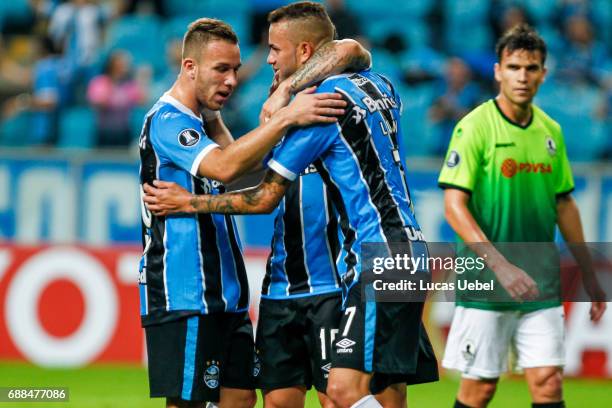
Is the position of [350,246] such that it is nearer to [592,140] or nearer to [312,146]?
[312,146]

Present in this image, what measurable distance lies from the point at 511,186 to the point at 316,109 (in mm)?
2088

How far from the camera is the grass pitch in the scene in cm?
800

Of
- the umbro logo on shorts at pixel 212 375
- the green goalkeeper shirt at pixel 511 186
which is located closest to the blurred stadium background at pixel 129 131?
the green goalkeeper shirt at pixel 511 186

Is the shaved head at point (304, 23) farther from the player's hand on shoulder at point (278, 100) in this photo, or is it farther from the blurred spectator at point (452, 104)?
the blurred spectator at point (452, 104)

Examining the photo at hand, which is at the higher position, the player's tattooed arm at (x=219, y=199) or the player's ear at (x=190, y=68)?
the player's ear at (x=190, y=68)

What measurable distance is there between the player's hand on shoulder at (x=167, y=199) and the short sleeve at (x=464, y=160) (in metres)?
1.87

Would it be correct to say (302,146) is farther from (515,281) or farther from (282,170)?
(515,281)

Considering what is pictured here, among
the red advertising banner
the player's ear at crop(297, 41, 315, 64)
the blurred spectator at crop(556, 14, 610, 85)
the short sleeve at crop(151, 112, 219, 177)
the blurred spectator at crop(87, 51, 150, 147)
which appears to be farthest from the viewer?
the blurred spectator at crop(556, 14, 610, 85)

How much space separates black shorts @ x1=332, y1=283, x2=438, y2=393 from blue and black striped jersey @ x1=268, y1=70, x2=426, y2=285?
0.16 metres

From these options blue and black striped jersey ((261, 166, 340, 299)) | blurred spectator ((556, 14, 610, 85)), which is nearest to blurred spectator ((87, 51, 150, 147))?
blurred spectator ((556, 14, 610, 85))

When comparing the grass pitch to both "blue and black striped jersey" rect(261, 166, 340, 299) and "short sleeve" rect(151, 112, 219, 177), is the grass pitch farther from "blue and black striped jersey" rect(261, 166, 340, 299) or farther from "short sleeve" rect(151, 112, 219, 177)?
"short sleeve" rect(151, 112, 219, 177)

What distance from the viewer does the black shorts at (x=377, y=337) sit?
15.9 ft

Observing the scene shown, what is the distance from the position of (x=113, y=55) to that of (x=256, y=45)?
1.90 meters

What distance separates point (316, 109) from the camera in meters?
4.85
